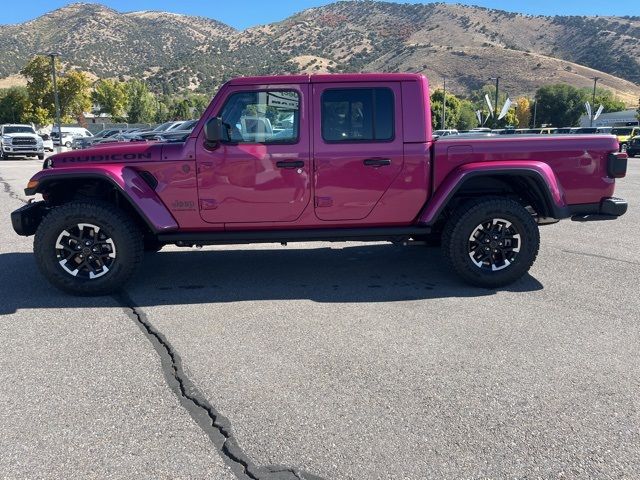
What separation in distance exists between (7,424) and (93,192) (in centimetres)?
303

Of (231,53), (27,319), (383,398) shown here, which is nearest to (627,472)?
(383,398)

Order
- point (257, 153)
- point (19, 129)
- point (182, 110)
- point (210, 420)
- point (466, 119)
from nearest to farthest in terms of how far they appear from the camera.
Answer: point (210, 420) → point (257, 153) → point (19, 129) → point (466, 119) → point (182, 110)

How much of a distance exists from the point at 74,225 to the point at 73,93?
51128mm

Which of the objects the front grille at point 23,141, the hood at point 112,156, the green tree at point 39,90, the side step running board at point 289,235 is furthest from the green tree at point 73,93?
the side step running board at point 289,235

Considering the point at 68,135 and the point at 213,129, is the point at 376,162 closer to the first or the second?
the point at 213,129

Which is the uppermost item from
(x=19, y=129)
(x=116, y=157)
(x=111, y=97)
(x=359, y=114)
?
(x=111, y=97)

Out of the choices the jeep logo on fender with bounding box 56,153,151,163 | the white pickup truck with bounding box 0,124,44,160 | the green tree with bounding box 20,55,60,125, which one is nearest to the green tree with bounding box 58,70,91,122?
the green tree with bounding box 20,55,60,125

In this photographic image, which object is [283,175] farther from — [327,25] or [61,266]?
[327,25]

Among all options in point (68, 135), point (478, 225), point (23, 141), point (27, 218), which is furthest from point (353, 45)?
point (27, 218)

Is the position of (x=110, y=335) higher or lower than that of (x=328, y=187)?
lower

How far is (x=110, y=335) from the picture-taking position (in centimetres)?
432

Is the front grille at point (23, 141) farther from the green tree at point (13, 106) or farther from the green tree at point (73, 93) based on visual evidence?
the green tree at point (13, 106)

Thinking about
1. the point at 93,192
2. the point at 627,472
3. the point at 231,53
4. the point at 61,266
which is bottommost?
the point at 627,472

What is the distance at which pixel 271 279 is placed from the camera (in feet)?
19.2
